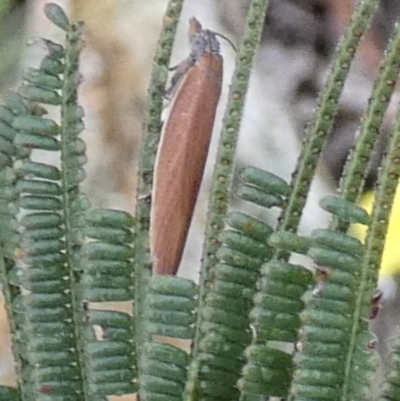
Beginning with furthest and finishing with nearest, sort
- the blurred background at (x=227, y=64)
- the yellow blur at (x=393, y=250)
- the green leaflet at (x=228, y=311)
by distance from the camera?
the blurred background at (x=227, y=64)
the yellow blur at (x=393, y=250)
the green leaflet at (x=228, y=311)

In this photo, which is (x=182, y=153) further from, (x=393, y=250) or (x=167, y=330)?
(x=393, y=250)

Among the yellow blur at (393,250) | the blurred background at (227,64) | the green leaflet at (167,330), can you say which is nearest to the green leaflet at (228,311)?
the green leaflet at (167,330)

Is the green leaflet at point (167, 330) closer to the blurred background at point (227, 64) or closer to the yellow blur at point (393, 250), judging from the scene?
the yellow blur at point (393, 250)

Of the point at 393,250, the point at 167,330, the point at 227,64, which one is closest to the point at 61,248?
the point at 167,330

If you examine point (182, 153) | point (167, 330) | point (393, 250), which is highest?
point (393, 250)

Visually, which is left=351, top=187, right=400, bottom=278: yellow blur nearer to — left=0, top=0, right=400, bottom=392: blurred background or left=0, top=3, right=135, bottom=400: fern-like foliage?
left=0, top=0, right=400, bottom=392: blurred background
